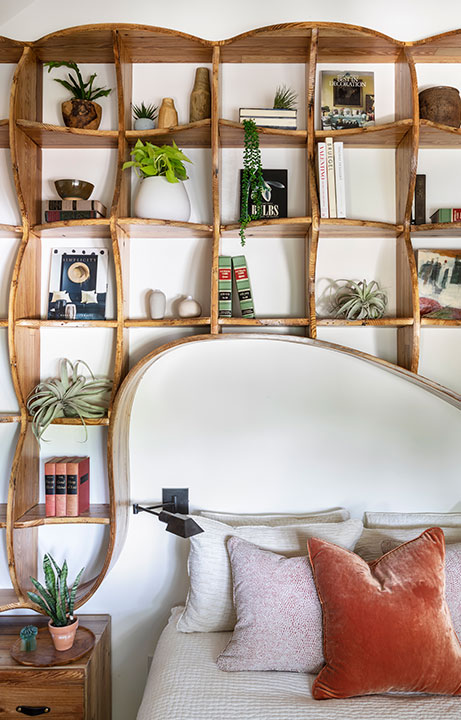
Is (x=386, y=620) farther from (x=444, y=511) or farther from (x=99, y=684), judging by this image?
(x=99, y=684)

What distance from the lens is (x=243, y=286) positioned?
2.16 metres

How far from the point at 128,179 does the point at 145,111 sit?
10.5 inches

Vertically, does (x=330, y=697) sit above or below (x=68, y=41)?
below

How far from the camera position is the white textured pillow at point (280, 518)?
216 centimetres

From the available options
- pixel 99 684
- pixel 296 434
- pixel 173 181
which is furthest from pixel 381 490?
pixel 173 181

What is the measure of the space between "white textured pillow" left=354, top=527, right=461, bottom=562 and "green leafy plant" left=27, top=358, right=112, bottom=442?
108 cm

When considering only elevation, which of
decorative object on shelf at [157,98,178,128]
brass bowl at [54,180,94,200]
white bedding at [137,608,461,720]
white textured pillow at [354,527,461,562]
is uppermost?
decorative object on shelf at [157,98,178,128]

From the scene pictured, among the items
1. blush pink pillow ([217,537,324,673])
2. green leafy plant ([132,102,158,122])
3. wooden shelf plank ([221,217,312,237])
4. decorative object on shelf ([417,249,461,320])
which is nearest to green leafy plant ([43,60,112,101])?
green leafy plant ([132,102,158,122])

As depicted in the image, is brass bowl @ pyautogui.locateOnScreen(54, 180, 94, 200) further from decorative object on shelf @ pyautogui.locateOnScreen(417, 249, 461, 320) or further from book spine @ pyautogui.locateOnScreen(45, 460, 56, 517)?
decorative object on shelf @ pyautogui.locateOnScreen(417, 249, 461, 320)

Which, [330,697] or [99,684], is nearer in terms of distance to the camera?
[330,697]

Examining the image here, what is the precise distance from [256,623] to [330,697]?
11.3 inches

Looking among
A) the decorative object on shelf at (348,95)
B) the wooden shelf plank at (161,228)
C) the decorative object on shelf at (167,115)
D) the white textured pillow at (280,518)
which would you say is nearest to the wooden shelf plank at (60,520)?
the white textured pillow at (280,518)

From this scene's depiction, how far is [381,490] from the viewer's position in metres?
2.25

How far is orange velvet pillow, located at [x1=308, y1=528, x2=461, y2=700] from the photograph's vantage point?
1.58 metres
